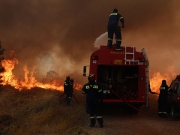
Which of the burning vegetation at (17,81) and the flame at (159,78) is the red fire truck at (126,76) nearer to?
the flame at (159,78)

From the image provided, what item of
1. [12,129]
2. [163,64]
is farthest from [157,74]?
[12,129]

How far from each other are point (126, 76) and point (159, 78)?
10.2 meters

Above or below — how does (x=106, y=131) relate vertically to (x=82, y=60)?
Answer: below

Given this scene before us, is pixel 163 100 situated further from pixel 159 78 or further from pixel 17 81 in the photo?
pixel 17 81

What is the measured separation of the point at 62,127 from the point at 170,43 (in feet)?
57.1

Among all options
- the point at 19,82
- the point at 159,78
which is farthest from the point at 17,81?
the point at 159,78

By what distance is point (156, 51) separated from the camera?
23875 millimetres

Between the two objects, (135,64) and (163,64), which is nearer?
(135,64)

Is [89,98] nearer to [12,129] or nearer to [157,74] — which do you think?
[12,129]

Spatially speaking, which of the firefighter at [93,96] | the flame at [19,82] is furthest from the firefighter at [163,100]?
the flame at [19,82]

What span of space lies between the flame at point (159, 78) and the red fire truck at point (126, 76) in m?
9.05

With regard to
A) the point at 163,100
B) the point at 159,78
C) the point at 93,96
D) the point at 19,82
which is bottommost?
the point at 163,100

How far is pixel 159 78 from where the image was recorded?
20781 millimetres

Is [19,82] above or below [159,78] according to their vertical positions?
below
